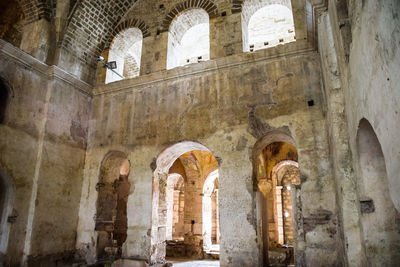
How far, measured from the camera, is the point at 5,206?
6523 millimetres

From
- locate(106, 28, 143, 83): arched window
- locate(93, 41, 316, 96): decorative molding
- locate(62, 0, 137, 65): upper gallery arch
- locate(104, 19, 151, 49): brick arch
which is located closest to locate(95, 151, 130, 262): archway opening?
locate(93, 41, 316, 96): decorative molding

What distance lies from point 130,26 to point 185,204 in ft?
24.9

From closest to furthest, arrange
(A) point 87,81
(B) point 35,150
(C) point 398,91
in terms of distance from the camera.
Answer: (C) point 398,91 → (B) point 35,150 → (A) point 87,81

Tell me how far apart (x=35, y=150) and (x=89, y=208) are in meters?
2.01

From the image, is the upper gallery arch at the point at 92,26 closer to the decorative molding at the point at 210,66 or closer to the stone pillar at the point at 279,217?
the decorative molding at the point at 210,66

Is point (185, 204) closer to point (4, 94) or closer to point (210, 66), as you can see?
point (210, 66)

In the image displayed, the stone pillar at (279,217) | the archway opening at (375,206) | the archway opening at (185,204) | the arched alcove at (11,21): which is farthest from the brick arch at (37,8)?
the stone pillar at (279,217)

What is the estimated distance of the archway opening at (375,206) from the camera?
3.22m

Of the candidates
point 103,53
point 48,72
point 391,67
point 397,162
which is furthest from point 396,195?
point 103,53

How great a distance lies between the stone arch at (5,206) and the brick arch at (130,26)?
4.74m

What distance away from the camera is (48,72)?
768cm

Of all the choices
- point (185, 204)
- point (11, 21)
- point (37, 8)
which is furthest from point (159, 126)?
point (185, 204)

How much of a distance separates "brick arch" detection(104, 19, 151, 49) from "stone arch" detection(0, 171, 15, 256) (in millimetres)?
4738

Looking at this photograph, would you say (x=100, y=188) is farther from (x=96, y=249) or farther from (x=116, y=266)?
(x=116, y=266)
